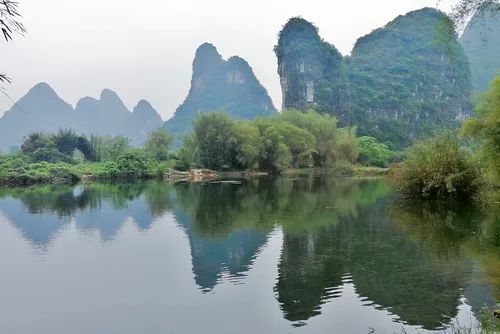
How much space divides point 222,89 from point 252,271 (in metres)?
148

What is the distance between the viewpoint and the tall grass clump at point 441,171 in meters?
21.5

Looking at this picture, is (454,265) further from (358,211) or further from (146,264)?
(358,211)

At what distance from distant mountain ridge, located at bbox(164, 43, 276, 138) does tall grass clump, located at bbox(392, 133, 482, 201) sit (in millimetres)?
127664

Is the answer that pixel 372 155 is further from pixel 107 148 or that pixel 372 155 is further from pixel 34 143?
pixel 34 143

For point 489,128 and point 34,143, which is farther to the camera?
point 34,143

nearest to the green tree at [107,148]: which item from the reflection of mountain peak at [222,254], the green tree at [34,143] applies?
the green tree at [34,143]

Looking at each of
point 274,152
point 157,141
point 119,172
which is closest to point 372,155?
point 274,152

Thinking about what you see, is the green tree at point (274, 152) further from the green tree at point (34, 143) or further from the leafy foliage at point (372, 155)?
the green tree at point (34, 143)

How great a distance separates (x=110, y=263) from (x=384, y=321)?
753cm

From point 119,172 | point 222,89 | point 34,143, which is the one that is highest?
point 222,89

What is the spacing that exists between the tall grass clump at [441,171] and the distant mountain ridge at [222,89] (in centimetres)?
12766

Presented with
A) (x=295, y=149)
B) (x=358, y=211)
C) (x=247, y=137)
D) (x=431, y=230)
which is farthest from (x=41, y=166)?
(x=431, y=230)

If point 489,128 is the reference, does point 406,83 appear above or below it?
above

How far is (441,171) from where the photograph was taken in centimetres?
2189
